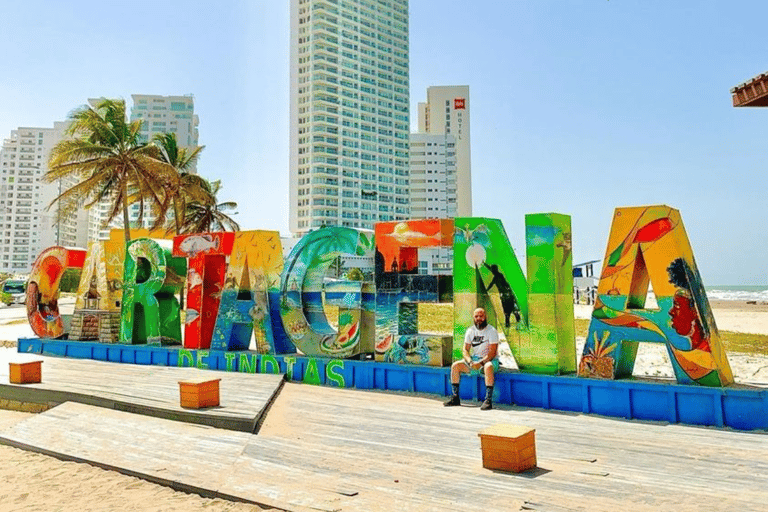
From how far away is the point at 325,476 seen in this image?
6.15 m

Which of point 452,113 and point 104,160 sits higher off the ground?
point 452,113

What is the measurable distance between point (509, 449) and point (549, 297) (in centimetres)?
412

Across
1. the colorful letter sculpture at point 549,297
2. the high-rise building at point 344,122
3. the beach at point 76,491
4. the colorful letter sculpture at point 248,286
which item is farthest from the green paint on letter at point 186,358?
the high-rise building at point 344,122

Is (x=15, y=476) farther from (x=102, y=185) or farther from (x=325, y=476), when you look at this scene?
(x=102, y=185)

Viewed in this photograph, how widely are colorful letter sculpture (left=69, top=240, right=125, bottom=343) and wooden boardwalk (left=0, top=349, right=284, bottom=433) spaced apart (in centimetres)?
156

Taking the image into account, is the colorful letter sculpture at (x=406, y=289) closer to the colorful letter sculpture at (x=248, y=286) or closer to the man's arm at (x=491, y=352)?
the man's arm at (x=491, y=352)

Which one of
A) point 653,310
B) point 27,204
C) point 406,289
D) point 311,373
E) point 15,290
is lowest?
point 311,373

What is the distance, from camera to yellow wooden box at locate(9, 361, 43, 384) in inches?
458

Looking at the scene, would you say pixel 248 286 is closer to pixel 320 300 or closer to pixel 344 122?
pixel 320 300

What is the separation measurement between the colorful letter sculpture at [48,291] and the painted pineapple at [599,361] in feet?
51.1

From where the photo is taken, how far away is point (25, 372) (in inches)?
459

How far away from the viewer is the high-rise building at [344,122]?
96.9 m

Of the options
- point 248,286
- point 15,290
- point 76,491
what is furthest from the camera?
point 15,290

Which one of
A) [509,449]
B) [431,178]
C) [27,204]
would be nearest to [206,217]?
[509,449]
